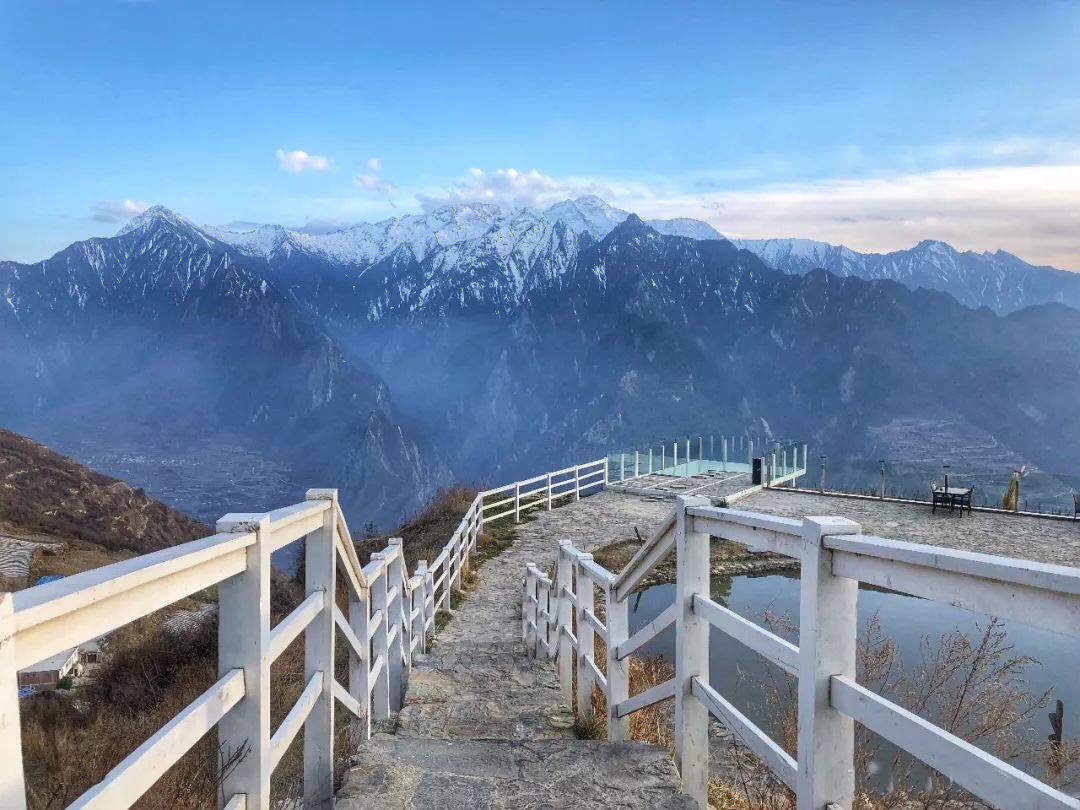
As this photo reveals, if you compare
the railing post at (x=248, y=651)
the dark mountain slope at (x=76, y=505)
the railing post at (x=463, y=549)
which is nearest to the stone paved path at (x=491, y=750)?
the railing post at (x=248, y=651)

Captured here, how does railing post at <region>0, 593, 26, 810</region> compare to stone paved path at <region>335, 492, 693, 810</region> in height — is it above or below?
above

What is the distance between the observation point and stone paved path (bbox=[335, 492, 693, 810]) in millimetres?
3291

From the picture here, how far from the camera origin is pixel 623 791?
330 cm

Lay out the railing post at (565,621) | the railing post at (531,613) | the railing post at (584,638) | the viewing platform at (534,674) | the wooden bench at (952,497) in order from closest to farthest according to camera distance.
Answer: the viewing platform at (534,674)
the railing post at (584,638)
the railing post at (565,621)
the railing post at (531,613)
the wooden bench at (952,497)

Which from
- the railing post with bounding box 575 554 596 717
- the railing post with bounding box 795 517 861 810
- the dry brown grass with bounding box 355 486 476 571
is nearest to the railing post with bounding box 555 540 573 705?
the railing post with bounding box 575 554 596 717

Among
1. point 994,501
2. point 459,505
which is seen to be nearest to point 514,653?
point 459,505

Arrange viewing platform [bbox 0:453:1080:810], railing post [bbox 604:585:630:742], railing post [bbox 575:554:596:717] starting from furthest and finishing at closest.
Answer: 1. railing post [bbox 575:554:596:717]
2. railing post [bbox 604:585:630:742]
3. viewing platform [bbox 0:453:1080:810]

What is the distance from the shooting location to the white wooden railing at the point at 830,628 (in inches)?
60.4

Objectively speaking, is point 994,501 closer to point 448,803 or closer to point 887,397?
point 448,803

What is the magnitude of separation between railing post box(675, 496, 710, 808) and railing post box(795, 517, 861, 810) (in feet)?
3.10

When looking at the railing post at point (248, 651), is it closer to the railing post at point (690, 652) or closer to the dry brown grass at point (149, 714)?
the dry brown grass at point (149, 714)

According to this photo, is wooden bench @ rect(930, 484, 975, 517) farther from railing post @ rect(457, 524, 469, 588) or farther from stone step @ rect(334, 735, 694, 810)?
stone step @ rect(334, 735, 694, 810)

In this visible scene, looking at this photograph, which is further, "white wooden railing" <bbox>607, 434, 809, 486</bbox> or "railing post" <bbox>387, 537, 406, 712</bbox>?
"white wooden railing" <bbox>607, 434, 809, 486</bbox>

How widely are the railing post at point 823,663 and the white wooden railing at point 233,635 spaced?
4.83 feet
